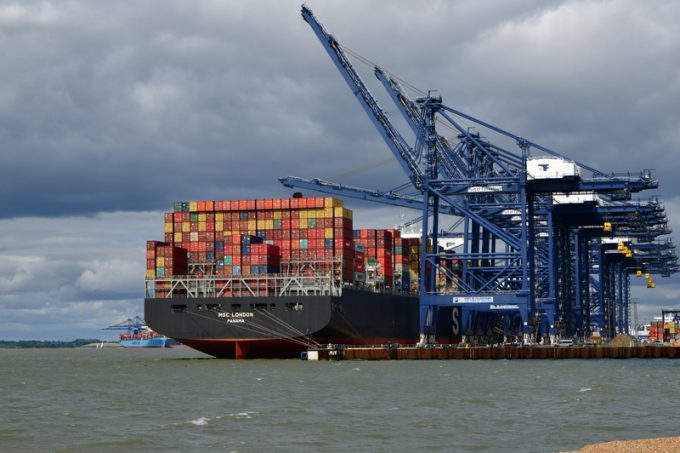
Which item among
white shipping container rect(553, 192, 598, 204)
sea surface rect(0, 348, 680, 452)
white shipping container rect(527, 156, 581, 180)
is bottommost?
sea surface rect(0, 348, 680, 452)

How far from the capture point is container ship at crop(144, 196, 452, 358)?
83.4 metres

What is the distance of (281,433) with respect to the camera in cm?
3450

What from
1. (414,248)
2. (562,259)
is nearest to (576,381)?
(414,248)

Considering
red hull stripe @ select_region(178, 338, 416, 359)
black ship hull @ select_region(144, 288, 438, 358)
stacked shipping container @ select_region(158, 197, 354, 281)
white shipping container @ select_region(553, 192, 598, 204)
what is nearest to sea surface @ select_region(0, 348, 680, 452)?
black ship hull @ select_region(144, 288, 438, 358)

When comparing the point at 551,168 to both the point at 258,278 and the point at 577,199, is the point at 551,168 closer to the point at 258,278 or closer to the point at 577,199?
the point at 577,199

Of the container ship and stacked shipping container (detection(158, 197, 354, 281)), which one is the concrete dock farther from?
stacked shipping container (detection(158, 197, 354, 281))

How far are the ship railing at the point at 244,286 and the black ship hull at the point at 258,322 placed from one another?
3.06ft

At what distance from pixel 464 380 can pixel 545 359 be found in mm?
29269

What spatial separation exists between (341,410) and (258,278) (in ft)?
141

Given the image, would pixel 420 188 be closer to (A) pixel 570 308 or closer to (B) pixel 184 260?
(B) pixel 184 260

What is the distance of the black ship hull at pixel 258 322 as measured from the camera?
82875 mm

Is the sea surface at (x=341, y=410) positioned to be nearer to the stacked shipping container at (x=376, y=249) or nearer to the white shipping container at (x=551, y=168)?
the white shipping container at (x=551, y=168)

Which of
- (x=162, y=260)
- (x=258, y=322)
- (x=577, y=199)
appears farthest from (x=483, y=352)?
(x=162, y=260)

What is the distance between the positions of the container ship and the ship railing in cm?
8
